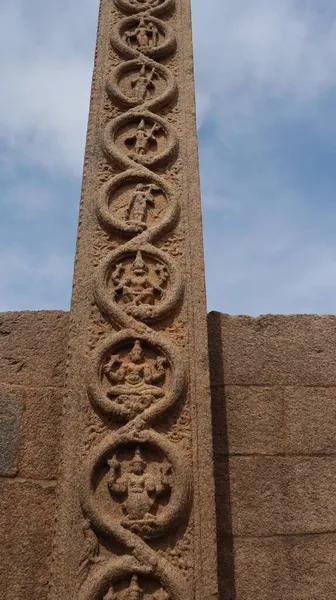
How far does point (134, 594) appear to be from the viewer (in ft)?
5.44

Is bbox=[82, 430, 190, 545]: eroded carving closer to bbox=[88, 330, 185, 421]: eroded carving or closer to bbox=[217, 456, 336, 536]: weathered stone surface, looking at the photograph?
bbox=[88, 330, 185, 421]: eroded carving

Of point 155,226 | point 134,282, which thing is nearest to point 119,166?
point 155,226

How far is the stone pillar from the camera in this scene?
174 cm

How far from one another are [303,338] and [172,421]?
0.99 meters

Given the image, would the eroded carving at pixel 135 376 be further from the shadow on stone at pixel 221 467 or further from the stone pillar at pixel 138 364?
the shadow on stone at pixel 221 467

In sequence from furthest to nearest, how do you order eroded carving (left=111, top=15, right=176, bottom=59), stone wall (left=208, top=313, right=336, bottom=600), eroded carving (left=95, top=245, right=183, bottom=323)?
eroded carving (left=111, top=15, right=176, bottom=59)
eroded carving (left=95, top=245, right=183, bottom=323)
stone wall (left=208, top=313, right=336, bottom=600)

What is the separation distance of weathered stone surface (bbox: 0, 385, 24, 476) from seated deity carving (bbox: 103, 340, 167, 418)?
0.60 metres

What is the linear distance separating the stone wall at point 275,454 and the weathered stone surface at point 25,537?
716 millimetres

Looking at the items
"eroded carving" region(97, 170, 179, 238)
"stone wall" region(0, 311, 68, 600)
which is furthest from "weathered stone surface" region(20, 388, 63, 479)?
"eroded carving" region(97, 170, 179, 238)

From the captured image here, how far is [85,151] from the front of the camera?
2.77 m

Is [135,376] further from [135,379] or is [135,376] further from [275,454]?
A: [275,454]

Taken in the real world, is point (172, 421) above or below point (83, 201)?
below

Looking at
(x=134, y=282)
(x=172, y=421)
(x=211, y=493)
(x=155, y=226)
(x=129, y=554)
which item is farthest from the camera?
(x=155, y=226)

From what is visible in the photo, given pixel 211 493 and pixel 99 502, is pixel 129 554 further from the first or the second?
pixel 211 493
